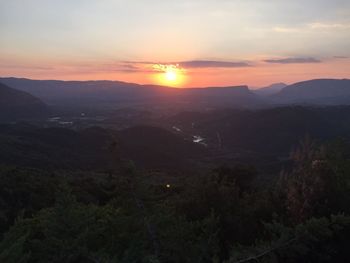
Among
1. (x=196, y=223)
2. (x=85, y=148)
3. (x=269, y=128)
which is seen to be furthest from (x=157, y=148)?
(x=196, y=223)

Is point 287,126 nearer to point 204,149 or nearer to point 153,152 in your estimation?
point 204,149

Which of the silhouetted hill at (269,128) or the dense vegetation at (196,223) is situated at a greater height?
the dense vegetation at (196,223)

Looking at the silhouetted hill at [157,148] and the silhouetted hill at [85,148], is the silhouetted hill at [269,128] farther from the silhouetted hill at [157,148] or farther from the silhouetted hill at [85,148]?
Result: the silhouetted hill at [85,148]

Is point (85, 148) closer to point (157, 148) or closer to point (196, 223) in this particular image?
point (157, 148)

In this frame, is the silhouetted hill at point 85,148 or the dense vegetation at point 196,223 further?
the silhouetted hill at point 85,148

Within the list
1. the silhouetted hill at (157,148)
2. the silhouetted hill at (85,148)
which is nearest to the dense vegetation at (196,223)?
the silhouetted hill at (85,148)

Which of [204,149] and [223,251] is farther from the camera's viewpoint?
[204,149]

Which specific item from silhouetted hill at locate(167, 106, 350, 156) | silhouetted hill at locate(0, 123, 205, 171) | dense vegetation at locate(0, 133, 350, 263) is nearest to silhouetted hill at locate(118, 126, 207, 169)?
silhouetted hill at locate(0, 123, 205, 171)

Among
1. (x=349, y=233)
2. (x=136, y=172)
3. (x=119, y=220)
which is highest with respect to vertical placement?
(x=136, y=172)

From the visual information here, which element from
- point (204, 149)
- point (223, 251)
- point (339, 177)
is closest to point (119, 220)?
point (223, 251)
